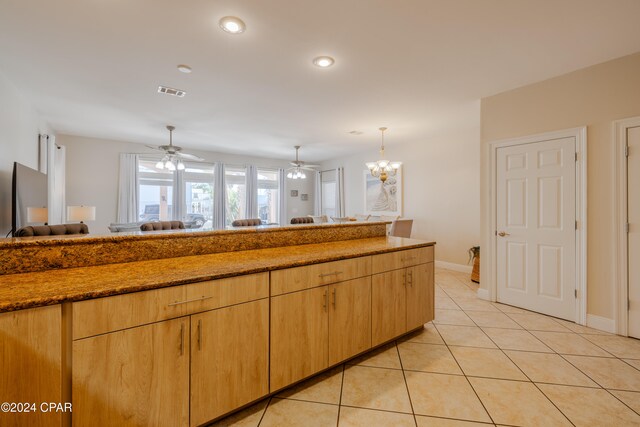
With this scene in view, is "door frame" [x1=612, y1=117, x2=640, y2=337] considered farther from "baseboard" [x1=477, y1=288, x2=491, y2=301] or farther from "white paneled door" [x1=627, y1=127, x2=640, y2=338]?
"baseboard" [x1=477, y1=288, x2=491, y2=301]

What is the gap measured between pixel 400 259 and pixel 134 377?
6.56 ft

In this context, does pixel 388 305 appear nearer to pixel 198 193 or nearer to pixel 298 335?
pixel 298 335

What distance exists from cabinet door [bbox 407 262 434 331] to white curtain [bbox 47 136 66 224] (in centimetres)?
562

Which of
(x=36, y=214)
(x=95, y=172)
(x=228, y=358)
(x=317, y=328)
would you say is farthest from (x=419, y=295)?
(x=95, y=172)

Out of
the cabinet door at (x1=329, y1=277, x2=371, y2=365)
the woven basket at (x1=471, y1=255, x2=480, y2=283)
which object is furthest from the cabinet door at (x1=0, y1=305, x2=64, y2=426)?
the woven basket at (x1=471, y1=255, x2=480, y2=283)

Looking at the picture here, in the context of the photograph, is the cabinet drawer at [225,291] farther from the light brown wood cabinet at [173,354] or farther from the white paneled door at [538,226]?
the white paneled door at [538,226]

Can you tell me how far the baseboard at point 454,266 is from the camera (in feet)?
16.8

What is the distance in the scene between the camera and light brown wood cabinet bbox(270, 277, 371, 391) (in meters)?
1.71

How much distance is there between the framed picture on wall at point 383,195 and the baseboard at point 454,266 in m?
1.43

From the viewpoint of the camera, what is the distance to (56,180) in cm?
486

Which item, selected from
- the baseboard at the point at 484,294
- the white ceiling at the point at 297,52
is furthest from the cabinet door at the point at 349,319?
the baseboard at the point at 484,294

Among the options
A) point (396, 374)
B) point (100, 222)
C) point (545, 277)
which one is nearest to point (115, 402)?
point (396, 374)

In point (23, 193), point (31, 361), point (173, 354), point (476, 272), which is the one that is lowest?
point (476, 272)

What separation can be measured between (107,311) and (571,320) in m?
4.19
